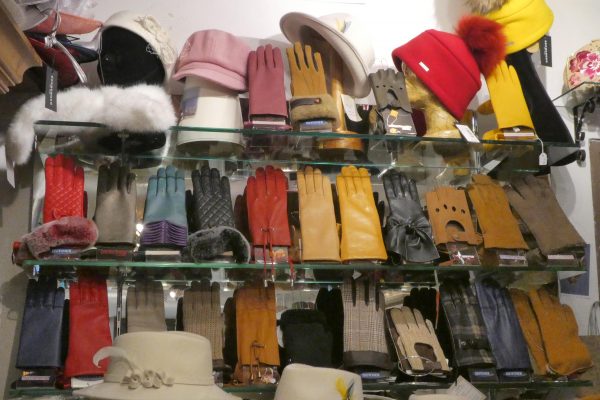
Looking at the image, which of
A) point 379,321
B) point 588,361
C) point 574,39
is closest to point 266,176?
point 379,321

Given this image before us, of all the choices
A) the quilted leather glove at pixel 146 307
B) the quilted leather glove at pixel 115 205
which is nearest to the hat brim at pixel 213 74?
the quilted leather glove at pixel 115 205

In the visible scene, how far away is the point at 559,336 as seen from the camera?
2.96 meters

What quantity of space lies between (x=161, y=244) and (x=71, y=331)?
45 cm

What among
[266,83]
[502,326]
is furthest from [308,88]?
[502,326]

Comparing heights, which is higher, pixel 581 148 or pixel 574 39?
pixel 574 39

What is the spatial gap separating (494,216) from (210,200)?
118 cm

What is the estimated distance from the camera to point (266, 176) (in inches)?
117

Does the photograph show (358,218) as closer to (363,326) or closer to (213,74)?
(363,326)

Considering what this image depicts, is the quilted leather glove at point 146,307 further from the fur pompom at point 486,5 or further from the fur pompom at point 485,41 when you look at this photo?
the fur pompom at point 486,5

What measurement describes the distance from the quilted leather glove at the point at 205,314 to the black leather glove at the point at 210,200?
254mm

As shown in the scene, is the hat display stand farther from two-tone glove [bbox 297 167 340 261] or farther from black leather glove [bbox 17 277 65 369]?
black leather glove [bbox 17 277 65 369]

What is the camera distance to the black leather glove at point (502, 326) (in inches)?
113

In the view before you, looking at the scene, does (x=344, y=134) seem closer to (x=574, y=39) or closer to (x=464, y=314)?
(x=464, y=314)

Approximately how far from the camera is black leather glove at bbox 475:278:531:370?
2.87m
